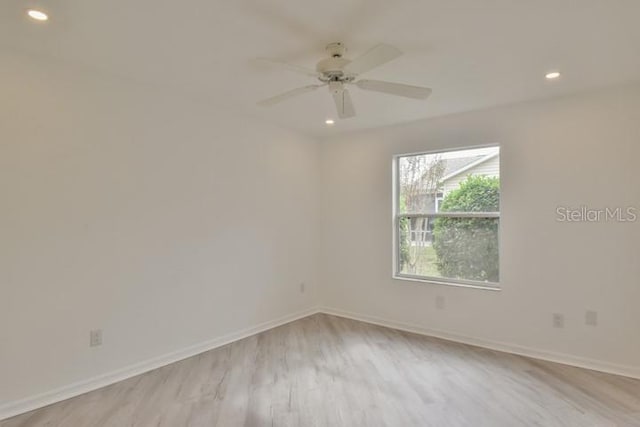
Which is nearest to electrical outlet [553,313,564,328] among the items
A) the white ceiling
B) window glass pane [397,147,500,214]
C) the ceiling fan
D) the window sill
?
the window sill

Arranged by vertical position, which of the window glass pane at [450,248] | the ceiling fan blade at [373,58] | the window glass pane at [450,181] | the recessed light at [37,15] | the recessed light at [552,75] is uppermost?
the recessed light at [552,75]

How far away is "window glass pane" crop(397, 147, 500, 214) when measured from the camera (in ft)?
12.3

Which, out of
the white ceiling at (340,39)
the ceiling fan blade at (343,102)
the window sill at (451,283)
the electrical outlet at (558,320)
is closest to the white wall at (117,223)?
the white ceiling at (340,39)

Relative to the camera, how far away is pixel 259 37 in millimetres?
2230

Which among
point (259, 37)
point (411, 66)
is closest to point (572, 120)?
point (411, 66)

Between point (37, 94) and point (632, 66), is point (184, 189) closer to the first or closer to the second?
point (37, 94)

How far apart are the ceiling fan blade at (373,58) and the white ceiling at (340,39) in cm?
Result: 23

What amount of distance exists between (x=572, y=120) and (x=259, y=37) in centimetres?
289

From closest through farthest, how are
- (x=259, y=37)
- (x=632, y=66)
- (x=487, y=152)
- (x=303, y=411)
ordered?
(x=259, y=37)
(x=303, y=411)
(x=632, y=66)
(x=487, y=152)

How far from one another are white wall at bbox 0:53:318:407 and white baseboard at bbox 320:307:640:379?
1407 millimetres

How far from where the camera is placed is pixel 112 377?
111 inches

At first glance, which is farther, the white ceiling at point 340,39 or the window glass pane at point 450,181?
the window glass pane at point 450,181

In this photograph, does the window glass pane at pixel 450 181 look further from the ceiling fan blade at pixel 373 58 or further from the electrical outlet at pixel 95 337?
the electrical outlet at pixel 95 337

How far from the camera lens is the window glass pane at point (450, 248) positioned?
374 cm
